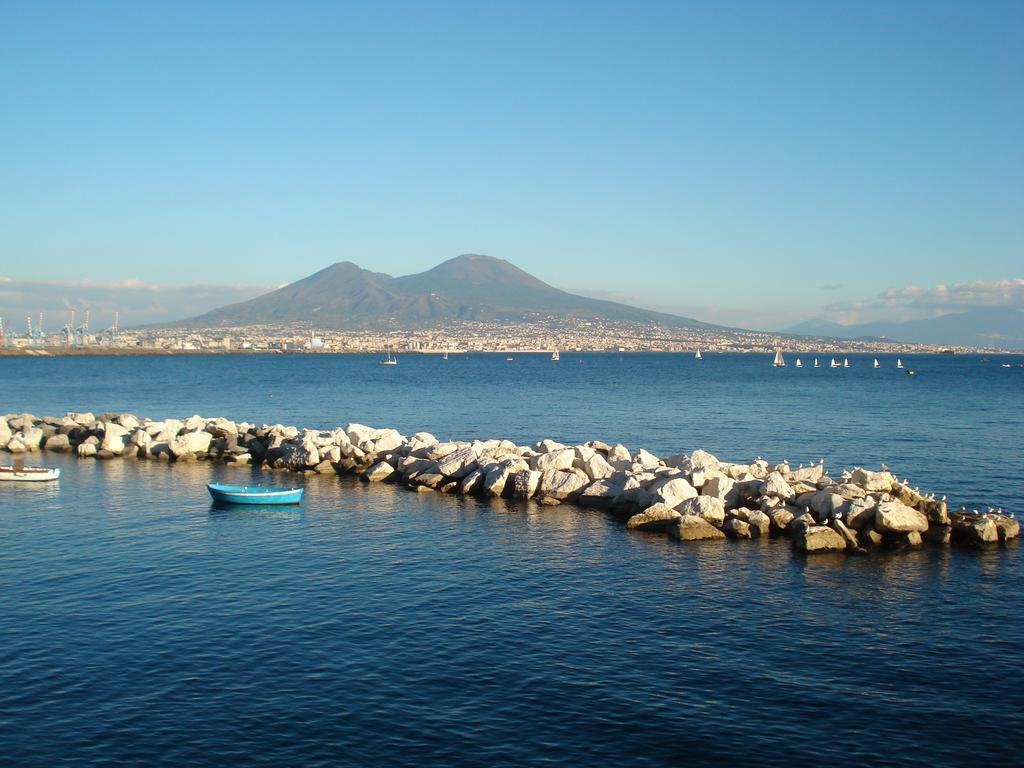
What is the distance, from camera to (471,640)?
17.6 m

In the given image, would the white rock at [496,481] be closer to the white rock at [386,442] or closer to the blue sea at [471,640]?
the blue sea at [471,640]

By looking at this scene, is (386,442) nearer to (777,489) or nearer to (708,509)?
(708,509)

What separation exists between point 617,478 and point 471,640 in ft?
51.0

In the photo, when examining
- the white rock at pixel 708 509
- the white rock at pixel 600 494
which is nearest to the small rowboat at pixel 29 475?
the white rock at pixel 600 494

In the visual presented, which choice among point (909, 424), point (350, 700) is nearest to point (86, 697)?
point (350, 700)

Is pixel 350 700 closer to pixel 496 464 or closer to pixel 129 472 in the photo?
pixel 496 464

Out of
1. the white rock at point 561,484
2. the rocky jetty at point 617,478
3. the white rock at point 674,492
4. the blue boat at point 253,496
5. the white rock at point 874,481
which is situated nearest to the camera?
the rocky jetty at point 617,478

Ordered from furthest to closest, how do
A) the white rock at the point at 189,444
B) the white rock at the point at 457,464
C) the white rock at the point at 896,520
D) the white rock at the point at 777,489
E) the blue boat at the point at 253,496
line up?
the white rock at the point at 189,444
the white rock at the point at 457,464
the blue boat at the point at 253,496
the white rock at the point at 777,489
the white rock at the point at 896,520

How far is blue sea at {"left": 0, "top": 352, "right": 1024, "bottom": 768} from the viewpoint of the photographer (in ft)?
44.3

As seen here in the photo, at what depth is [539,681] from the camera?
15664 millimetres

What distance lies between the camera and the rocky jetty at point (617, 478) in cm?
2569

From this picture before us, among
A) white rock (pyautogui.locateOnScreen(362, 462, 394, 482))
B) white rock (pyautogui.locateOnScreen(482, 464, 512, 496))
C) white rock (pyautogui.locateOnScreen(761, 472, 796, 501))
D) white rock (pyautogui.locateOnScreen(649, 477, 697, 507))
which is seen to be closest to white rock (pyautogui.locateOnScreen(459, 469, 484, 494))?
white rock (pyautogui.locateOnScreen(482, 464, 512, 496))

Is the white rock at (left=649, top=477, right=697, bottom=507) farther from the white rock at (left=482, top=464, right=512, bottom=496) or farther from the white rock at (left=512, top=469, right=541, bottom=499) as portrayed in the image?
the white rock at (left=482, top=464, right=512, bottom=496)

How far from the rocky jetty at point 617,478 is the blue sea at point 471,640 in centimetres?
111
